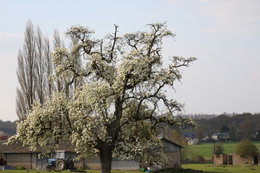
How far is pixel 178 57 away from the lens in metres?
34.9

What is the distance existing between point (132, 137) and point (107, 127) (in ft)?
7.33

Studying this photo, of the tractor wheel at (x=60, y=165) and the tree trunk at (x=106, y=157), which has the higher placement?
the tree trunk at (x=106, y=157)

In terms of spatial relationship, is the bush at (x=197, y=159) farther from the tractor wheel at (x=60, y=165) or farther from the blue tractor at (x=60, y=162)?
the tractor wheel at (x=60, y=165)

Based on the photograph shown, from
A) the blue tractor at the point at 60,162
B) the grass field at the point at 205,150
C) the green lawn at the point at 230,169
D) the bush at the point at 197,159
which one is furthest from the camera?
the grass field at the point at 205,150

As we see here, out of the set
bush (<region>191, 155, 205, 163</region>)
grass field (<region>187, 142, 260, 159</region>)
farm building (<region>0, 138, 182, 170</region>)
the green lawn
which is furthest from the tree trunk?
grass field (<region>187, 142, 260, 159</region>)

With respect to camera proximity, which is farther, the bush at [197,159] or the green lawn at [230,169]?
the bush at [197,159]

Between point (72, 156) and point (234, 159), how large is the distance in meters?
33.4

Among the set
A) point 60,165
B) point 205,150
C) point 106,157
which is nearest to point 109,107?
point 106,157

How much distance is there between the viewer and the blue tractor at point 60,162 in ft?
184

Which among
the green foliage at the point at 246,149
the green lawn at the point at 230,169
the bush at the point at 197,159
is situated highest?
the green foliage at the point at 246,149

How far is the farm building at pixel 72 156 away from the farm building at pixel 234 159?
1826 centimetres

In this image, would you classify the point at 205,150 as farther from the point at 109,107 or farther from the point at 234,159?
the point at 109,107

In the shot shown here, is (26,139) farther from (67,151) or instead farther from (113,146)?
(67,151)

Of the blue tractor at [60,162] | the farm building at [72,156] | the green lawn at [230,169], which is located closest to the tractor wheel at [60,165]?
the blue tractor at [60,162]
